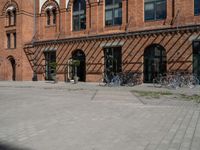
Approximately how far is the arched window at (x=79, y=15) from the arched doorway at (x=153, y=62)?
7.94 metres

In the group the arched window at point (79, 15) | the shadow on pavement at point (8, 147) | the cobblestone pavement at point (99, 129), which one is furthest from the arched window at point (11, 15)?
the shadow on pavement at point (8, 147)

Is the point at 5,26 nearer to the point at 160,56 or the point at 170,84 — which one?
the point at 160,56

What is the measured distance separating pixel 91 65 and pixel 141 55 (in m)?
5.48

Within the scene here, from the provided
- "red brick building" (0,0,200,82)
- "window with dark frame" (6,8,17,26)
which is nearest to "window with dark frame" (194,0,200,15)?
"red brick building" (0,0,200,82)

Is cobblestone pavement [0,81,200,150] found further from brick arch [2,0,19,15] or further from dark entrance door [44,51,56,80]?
brick arch [2,0,19,15]

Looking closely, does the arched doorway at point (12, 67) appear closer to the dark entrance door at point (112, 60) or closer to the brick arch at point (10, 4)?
the brick arch at point (10, 4)

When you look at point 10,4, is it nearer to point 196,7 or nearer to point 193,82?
point 196,7

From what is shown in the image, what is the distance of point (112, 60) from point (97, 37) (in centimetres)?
268

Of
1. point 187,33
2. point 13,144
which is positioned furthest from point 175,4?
point 13,144

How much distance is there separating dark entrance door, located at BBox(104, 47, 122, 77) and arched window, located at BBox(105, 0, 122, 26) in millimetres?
2604

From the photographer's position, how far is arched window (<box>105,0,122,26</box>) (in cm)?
2620

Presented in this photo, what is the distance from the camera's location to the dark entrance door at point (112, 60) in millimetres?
26031

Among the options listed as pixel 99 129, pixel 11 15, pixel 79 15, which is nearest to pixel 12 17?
pixel 11 15

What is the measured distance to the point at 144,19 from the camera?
2458 cm
